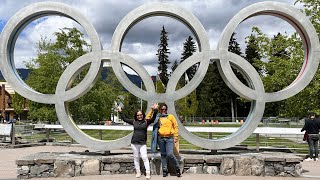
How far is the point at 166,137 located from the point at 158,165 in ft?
3.10

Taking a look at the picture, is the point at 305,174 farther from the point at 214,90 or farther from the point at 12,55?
the point at 214,90

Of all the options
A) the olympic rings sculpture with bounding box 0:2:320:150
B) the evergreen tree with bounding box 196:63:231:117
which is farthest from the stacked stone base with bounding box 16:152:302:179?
the evergreen tree with bounding box 196:63:231:117

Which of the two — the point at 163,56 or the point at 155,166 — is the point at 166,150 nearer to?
the point at 155,166

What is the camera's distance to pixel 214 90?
193 feet

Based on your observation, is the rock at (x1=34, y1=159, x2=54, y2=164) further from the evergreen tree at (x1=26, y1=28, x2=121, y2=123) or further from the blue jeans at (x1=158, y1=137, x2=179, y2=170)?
the evergreen tree at (x1=26, y1=28, x2=121, y2=123)

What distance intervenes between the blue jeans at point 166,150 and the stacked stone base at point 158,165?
0.36 metres

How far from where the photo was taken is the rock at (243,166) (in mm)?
9047

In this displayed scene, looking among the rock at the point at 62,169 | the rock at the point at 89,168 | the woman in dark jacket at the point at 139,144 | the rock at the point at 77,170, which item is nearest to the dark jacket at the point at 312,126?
the woman in dark jacket at the point at 139,144

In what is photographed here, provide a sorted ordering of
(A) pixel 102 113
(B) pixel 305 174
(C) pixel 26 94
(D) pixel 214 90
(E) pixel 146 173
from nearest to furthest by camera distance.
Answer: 1. (E) pixel 146 173
2. (B) pixel 305 174
3. (C) pixel 26 94
4. (A) pixel 102 113
5. (D) pixel 214 90

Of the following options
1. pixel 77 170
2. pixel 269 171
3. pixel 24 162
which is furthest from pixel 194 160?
pixel 24 162

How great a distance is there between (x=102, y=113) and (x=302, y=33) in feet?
62.0

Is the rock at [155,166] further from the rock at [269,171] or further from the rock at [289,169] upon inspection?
the rock at [289,169]

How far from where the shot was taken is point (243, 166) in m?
9.07

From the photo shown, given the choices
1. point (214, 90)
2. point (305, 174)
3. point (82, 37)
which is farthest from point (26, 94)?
point (214, 90)
